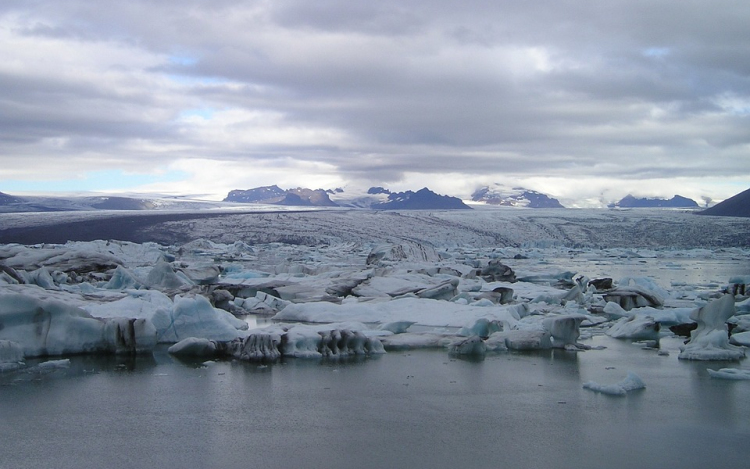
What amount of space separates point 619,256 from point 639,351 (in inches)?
776

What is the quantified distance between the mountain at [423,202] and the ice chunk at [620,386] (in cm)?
7152

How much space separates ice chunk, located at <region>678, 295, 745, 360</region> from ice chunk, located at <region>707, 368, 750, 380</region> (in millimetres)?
744

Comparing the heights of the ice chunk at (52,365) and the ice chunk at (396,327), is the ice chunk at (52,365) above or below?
below

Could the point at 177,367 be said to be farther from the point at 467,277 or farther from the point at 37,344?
the point at 467,277

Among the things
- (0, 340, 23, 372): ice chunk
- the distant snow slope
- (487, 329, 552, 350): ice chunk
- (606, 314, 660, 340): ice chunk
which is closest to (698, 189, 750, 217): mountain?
the distant snow slope

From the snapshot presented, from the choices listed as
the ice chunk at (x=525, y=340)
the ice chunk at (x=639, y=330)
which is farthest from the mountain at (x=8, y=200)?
the ice chunk at (x=639, y=330)

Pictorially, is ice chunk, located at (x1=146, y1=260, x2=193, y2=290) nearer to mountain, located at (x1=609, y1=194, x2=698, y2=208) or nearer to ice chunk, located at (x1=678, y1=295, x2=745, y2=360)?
ice chunk, located at (x1=678, y1=295, x2=745, y2=360)

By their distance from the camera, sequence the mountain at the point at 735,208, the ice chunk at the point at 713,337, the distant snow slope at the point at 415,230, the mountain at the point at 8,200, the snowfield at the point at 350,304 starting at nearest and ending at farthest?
the ice chunk at the point at 713,337, the snowfield at the point at 350,304, the distant snow slope at the point at 415,230, the mountain at the point at 735,208, the mountain at the point at 8,200

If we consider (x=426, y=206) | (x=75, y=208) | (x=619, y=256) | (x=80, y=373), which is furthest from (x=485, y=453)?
(x=426, y=206)

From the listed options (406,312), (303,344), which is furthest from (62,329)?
(406,312)

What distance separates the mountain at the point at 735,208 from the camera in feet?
162

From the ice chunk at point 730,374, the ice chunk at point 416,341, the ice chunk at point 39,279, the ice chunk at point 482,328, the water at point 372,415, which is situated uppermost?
the ice chunk at point 39,279

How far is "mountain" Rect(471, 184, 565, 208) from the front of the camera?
98.8 meters

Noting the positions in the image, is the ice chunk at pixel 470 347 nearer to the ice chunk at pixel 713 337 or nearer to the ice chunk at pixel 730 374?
the ice chunk at pixel 713 337
